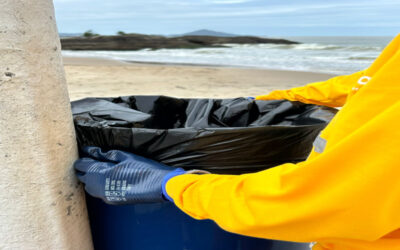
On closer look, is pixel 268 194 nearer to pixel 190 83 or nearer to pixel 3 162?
pixel 3 162

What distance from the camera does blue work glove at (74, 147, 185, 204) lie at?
3.11ft

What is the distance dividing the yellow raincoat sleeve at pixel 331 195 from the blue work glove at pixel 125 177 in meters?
0.23

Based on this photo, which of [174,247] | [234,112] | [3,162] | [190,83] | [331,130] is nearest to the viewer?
[331,130]

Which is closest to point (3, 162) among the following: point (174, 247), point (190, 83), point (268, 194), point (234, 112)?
point (174, 247)

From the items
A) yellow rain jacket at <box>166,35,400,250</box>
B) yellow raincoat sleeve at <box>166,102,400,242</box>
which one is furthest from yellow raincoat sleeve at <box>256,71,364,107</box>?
yellow raincoat sleeve at <box>166,102,400,242</box>

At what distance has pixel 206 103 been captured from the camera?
1.72m

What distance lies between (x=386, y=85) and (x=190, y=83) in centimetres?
700

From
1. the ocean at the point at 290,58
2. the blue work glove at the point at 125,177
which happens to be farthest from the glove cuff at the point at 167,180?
the ocean at the point at 290,58

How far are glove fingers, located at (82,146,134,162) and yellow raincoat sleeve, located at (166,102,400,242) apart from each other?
0.39 m

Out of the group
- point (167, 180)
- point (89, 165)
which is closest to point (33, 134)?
point (89, 165)

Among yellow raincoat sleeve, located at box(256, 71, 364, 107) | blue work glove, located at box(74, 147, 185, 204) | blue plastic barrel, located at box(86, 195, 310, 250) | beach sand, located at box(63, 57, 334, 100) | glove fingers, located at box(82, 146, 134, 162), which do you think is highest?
yellow raincoat sleeve, located at box(256, 71, 364, 107)

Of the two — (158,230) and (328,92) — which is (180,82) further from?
(158,230)

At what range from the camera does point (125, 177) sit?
38.7 inches

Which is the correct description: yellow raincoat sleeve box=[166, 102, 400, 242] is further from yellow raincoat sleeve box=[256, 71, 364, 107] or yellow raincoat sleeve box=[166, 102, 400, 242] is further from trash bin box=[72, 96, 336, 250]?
yellow raincoat sleeve box=[256, 71, 364, 107]
